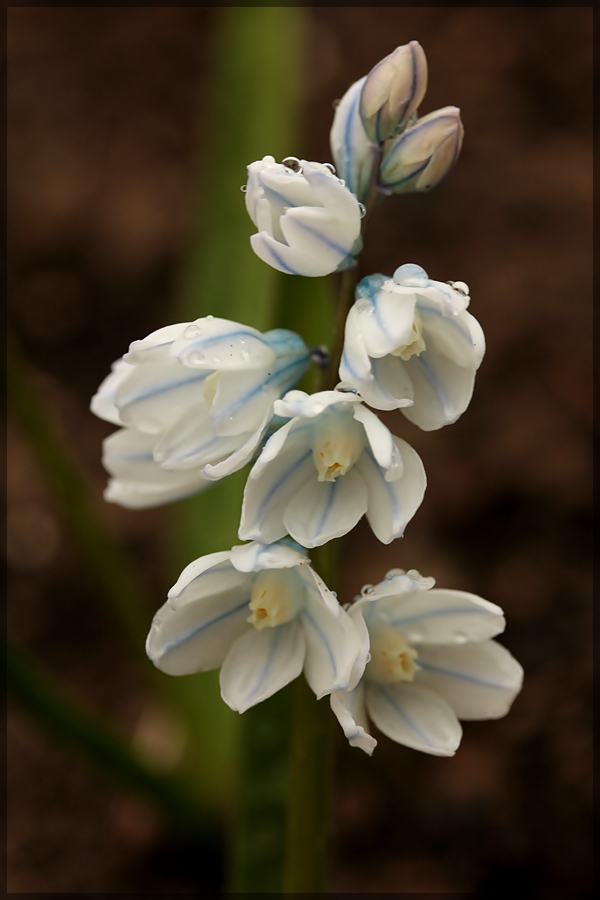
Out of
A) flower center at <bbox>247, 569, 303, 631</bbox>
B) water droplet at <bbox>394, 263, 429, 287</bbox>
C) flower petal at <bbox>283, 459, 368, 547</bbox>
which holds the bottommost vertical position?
flower center at <bbox>247, 569, 303, 631</bbox>

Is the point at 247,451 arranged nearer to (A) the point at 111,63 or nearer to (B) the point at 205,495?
(B) the point at 205,495

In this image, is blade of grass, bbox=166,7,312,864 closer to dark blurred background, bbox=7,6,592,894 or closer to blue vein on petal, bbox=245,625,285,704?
dark blurred background, bbox=7,6,592,894

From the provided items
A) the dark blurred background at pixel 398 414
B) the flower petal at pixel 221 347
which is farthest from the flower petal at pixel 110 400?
the dark blurred background at pixel 398 414

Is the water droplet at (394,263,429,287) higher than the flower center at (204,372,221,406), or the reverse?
the water droplet at (394,263,429,287)

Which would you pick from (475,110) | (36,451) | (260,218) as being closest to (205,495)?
(36,451)

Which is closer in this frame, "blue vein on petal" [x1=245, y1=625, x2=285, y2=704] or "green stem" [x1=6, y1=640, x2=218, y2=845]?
"blue vein on petal" [x1=245, y1=625, x2=285, y2=704]

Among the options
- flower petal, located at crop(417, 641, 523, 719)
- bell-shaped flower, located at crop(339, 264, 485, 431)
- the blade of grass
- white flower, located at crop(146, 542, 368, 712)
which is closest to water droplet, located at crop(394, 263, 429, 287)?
bell-shaped flower, located at crop(339, 264, 485, 431)
